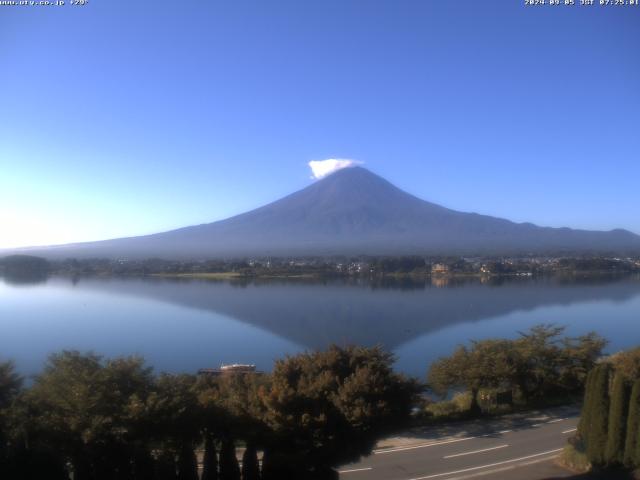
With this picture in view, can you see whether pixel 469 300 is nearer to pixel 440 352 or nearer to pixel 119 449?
pixel 440 352

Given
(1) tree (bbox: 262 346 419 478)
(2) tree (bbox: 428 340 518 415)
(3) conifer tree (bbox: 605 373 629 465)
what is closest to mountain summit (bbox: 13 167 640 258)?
(2) tree (bbox: 428 340 518 415)

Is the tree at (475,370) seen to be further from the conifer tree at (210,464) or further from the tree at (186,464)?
the tree at (186,464)

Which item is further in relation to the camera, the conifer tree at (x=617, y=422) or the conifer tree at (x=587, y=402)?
the conifer tree at (x=587, y=402)

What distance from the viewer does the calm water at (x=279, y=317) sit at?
588 inches

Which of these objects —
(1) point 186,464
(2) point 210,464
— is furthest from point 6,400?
(2) point 210,464

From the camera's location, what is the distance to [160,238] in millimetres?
83688

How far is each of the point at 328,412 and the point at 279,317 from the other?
15.1m

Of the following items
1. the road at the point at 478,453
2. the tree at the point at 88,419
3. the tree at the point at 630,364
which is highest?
the tree at the point at 88,419

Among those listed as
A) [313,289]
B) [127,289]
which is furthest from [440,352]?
[127,289]

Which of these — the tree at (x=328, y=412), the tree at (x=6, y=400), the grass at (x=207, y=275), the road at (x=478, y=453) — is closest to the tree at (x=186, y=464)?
the tree at (x=328, y=412)

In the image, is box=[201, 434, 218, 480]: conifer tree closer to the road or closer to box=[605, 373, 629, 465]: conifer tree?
the road

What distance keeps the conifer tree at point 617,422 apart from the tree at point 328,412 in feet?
6.08

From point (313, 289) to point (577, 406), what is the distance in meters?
21.3

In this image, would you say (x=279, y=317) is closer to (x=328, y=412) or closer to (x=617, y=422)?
(x=328, y=412)
